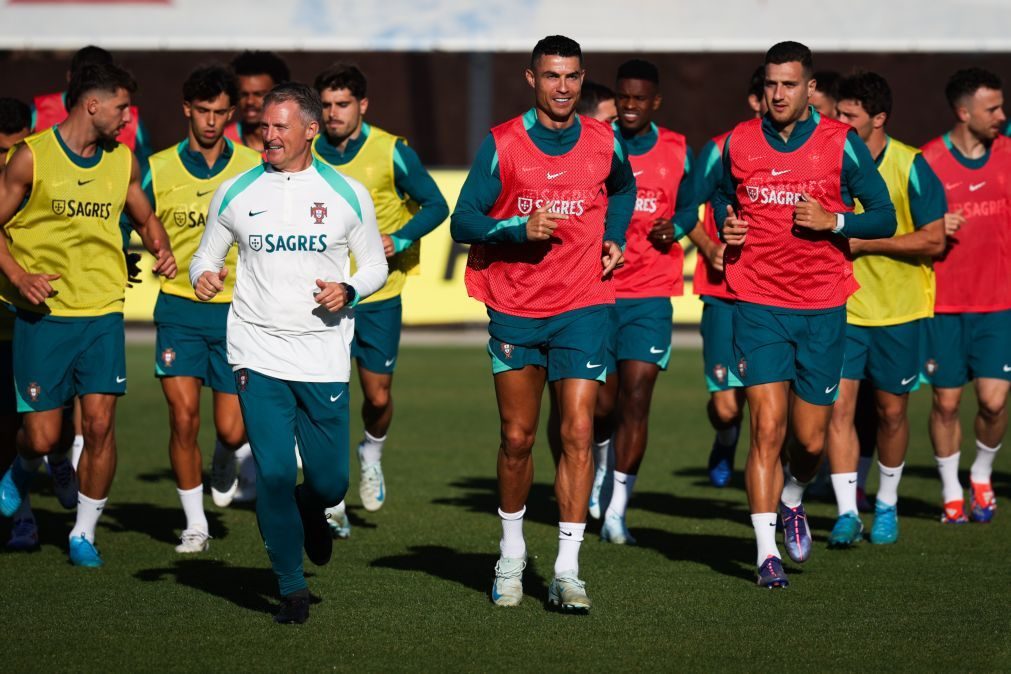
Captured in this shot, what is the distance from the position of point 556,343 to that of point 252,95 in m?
3.79

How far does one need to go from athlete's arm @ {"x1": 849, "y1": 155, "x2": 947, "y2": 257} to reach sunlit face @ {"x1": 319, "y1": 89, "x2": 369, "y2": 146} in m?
3.13

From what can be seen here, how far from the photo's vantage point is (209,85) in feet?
28.9

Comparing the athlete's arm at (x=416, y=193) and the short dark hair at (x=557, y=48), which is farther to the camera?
the athlete's arm at (x=416, y=193)

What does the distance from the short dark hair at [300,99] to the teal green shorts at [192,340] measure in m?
2.40

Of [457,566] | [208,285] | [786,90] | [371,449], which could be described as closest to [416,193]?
[371,449]

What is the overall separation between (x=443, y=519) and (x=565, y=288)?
278 cm

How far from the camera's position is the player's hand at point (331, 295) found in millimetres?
6688

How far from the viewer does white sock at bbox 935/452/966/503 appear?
32.2 ft

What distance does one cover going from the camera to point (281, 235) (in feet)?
22.4

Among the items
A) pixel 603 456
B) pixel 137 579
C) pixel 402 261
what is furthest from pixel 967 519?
pixel 137 579

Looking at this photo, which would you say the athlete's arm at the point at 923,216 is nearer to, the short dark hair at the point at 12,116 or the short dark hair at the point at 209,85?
Result: the short dark hair at the point at 209,85

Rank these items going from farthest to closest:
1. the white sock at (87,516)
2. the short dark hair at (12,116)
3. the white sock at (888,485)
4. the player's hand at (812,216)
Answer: the short dark hair at (12,116) → the white sock at (888,485) → the white sock at (87,516) → the player's hand at (812,216)

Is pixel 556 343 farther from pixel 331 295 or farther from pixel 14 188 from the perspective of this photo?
pixel 14 188

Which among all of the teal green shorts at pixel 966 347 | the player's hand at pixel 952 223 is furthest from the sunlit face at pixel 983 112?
the teal green shorts at pixel 966 347
